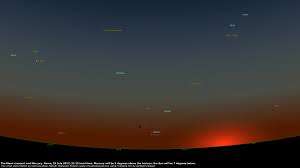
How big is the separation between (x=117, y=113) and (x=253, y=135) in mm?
3055

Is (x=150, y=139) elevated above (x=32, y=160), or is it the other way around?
(x=150, y=139)

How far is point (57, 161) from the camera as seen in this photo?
745 centimetres

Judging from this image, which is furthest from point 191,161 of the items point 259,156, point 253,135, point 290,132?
point 290,132

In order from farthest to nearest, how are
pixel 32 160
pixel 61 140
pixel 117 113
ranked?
pixel 117 113 < pixel 61 140 < pixel 32 160

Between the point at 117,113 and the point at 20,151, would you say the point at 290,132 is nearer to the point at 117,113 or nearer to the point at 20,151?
the point at 117,113

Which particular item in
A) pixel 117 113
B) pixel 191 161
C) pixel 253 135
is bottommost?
pixel 191 161

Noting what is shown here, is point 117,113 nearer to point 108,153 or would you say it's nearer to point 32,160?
point 108,153

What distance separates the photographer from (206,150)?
7.70 metres

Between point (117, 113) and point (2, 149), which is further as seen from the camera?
point (117, 113)

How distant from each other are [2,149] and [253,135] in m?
5.14

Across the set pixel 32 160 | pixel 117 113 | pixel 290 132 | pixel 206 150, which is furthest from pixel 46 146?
pixel 290 132

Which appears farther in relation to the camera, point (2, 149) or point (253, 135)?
point (253, 135)

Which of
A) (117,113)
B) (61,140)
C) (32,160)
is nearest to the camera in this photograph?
(32,160)

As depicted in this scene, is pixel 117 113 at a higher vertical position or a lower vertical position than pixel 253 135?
higher
